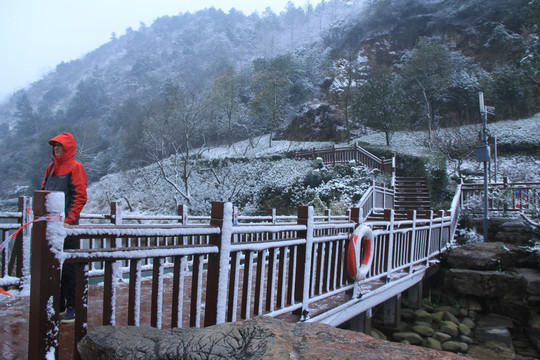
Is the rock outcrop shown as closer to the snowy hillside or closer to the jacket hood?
the snowy hillside

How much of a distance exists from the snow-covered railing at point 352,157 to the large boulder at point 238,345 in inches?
691

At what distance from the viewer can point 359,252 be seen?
14.4 ft

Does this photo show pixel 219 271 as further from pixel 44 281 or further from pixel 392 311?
pixel 392 311

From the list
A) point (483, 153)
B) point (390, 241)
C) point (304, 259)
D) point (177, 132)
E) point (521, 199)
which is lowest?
point (390, 241)

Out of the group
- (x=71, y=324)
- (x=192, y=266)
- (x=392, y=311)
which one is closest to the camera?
(x=192, y=266)

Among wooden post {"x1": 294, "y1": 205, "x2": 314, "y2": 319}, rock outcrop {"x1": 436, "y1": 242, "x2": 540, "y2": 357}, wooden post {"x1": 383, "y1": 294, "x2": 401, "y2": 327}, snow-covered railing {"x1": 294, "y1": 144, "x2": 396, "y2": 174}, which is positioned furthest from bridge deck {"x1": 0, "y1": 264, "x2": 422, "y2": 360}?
snow-covered railing {"x1": 294, "y1": 144, "x2": 396, "y2": 174}

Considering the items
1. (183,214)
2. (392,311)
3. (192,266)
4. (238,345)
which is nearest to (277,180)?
(392,311)

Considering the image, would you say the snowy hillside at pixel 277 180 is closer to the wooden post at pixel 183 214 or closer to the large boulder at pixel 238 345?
the wooden post at pixel 183 214

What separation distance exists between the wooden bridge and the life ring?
110 millimetres

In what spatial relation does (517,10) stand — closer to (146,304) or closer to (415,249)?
(415,249)

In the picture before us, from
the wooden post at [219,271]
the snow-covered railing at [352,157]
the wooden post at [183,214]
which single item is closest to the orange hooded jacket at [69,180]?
the wooden post at [219,271]

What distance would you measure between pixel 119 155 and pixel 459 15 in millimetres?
38623

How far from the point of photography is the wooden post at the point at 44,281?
1424 millimetres

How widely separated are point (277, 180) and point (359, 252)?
53.3ft
